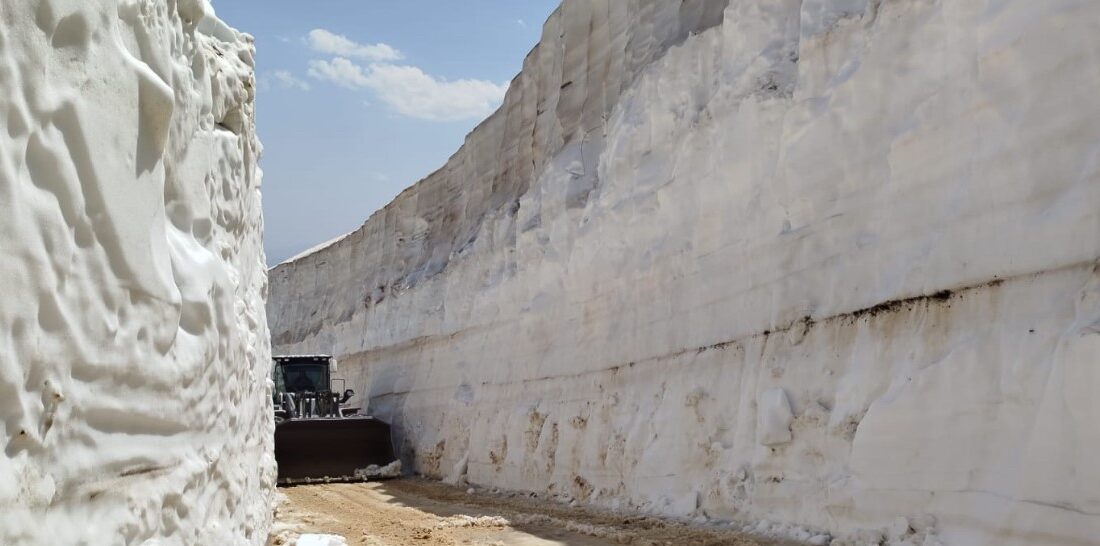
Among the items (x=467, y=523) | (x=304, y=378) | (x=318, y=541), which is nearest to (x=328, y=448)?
(x=304, y=378)

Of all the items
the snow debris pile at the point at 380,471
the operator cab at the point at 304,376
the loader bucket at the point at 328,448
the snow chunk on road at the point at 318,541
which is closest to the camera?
the snow chunk on road at the point at 318,541

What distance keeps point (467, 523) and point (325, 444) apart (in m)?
7.54

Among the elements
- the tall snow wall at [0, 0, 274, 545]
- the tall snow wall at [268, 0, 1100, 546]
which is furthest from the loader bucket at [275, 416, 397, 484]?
the tall snow wall at [0, 0, 274, 545]

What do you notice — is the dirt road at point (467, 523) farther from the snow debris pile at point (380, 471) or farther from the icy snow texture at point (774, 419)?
the snow debris pile at point (380, 471)

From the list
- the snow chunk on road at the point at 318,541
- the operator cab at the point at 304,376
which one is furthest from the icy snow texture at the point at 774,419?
the operator cab at the point at 304,376

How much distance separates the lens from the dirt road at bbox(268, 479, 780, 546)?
840 cm

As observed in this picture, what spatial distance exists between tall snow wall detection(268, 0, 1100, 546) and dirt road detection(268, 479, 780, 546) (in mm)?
554

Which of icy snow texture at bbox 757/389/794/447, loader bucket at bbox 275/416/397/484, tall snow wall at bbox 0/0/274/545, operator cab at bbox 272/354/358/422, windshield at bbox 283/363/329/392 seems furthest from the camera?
windshield at bbox 283/363/329/392

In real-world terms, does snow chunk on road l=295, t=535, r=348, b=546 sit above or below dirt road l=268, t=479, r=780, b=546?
above

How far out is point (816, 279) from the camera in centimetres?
859

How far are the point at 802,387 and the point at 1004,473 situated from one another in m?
2.50

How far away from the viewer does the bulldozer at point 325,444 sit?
16562 mm

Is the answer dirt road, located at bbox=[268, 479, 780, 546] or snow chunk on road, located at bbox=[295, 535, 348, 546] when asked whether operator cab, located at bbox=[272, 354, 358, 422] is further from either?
snow chunk on road, located at bbox=[295, 535, 348, 546]

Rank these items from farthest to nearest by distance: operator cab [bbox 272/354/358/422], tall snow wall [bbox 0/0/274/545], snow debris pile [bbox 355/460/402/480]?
operator cab [bbox 272/354/358/422] < snow debris pile [bbox 355/460/402/480] < tall snow wall [bbox 0/0/274/545]
